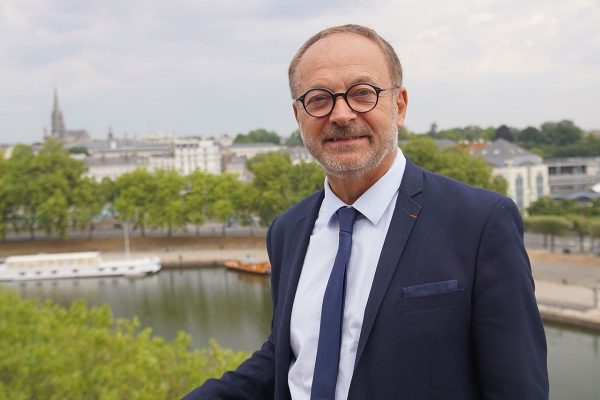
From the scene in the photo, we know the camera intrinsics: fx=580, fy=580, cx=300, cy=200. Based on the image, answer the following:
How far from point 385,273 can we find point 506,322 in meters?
0.32

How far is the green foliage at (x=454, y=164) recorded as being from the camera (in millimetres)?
27094

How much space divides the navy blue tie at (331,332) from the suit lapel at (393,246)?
0.29 ft

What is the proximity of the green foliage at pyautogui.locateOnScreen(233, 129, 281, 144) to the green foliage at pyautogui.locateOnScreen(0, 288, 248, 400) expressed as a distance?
87734 mm

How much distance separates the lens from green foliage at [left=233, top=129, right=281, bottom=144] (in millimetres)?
96062

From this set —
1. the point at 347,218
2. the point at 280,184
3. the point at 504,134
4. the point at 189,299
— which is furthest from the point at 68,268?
the point at 504,134

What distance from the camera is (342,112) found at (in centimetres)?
159

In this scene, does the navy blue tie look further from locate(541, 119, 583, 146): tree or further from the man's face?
locate(541, 119, 583, 146): tree

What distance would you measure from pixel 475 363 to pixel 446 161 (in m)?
27.1

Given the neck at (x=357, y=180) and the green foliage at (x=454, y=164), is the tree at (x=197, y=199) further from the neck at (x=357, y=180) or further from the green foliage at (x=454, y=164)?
the neck at (x=357, y=180)

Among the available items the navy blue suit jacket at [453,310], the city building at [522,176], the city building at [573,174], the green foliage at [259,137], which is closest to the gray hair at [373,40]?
the navy blue suit jacket at [453,310]

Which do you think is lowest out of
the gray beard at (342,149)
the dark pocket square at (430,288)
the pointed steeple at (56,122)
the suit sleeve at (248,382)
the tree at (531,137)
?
the suit sleeve at (248,382)

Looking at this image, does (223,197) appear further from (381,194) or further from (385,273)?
(385,273)

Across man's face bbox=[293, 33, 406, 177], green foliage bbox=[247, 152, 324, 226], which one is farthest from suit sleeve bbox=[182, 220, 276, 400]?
green foliage bbox=[247, 152, 324, 226]

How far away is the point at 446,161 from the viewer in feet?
91.0
